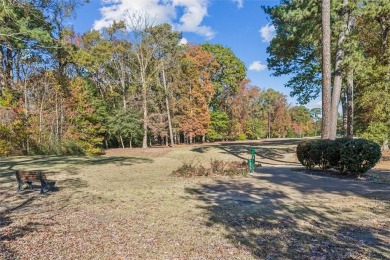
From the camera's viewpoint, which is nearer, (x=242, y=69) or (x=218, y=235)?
(x=218, y=235)

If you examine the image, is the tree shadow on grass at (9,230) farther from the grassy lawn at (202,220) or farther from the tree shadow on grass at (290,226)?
the tree shadow on grass at (290,226)

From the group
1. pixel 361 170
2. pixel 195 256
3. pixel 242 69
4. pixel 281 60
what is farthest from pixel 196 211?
pixel 242 69

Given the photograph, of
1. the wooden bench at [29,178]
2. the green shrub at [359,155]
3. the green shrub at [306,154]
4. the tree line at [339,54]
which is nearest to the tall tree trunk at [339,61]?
the tree line at [339,54]

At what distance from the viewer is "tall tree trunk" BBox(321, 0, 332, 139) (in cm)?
1191

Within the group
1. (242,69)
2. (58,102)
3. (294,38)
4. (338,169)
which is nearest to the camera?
(338,169)

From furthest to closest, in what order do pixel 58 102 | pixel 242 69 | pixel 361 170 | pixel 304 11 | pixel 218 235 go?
1. pixel 242 69
2. pixel 58 102
3. pixel 304 11
4. pixel 361 170
5. pixel 218 235

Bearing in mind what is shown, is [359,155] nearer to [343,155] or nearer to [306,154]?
[343,155]

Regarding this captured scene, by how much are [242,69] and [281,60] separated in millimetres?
28852

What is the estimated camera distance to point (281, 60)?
18594 mm

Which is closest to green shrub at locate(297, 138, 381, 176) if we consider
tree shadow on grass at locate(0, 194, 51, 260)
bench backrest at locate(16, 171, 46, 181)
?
tree shadow on grass at locate(0, 194, 51, 260)

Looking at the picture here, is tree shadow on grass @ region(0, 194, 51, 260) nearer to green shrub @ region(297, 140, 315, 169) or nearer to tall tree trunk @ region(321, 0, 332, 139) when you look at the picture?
green shrub @ region(297, 140, 315, 169)

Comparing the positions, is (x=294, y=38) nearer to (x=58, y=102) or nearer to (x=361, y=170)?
(x=361, y=170)

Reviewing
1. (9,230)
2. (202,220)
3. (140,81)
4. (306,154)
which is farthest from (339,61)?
(140,81)

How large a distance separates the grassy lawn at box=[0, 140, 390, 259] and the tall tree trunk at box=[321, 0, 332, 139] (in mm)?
3189
